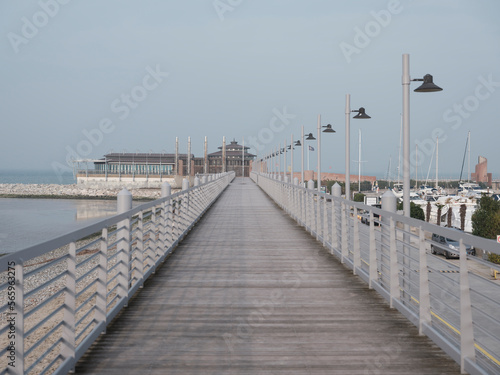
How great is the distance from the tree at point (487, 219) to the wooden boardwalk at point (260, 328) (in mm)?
30953

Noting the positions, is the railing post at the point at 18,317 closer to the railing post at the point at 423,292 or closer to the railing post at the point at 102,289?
the railing post at the point at 102,289

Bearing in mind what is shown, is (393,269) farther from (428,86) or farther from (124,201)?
(428,86)

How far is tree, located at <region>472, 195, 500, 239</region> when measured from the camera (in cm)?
3670

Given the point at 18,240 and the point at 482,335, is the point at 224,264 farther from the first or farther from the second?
the point at 18,240

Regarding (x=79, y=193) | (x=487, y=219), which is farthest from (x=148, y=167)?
(x=487, y=219)

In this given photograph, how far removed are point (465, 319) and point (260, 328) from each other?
2114mm

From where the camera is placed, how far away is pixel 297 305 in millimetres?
6621

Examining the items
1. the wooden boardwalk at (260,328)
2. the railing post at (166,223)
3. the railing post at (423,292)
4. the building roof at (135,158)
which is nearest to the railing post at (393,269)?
the wooden boardwalk at (260,328)

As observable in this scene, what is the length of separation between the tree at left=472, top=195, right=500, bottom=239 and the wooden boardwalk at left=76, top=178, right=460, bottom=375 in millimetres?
30953

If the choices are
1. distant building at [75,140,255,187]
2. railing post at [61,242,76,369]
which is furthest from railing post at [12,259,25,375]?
distant building at [75,140,255,187]

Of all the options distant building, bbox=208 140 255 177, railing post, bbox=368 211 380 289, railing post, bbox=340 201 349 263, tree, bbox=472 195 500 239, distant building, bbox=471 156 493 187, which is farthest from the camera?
distant building, bbox=471 156 493 187

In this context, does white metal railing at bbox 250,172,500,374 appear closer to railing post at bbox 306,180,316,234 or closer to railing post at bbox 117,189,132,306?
railing post at bbox 306,180,316,234

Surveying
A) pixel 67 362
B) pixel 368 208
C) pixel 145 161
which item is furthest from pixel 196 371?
pixel 145 161

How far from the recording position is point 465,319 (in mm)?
4285
